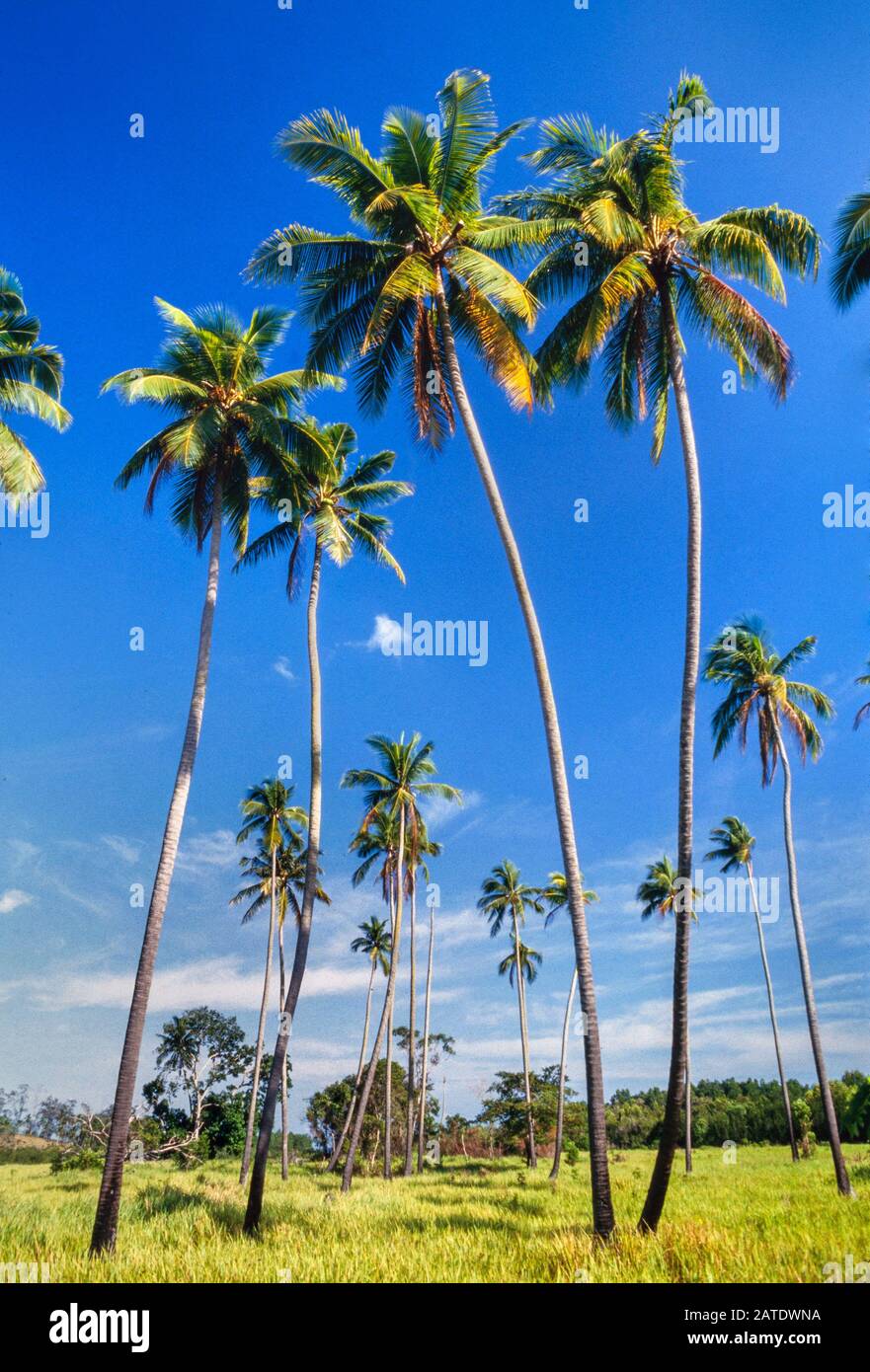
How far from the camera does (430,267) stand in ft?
51.3

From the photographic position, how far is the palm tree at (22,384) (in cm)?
2056

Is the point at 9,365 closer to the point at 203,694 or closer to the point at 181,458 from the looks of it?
the point at 181,458

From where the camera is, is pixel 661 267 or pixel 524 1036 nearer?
pixel 661 267

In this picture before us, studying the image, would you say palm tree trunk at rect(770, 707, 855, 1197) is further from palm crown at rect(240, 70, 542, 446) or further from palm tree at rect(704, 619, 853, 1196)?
palm crown at rect(240, 70, 542, 446)

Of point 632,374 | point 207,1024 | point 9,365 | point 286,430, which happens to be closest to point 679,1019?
point 632,374

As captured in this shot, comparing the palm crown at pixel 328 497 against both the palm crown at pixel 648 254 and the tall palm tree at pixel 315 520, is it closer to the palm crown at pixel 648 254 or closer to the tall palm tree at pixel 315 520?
the tall palm tree at pixel 315 520

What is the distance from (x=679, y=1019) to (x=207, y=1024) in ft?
176

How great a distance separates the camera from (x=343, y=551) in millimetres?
21453

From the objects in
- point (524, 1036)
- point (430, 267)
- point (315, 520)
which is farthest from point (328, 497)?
point (524, 1036)

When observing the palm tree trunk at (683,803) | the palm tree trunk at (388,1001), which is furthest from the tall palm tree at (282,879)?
the palm tree trunk at (683,803)

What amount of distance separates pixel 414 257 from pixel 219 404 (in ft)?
18.7

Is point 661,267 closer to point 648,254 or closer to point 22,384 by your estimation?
point 648,254

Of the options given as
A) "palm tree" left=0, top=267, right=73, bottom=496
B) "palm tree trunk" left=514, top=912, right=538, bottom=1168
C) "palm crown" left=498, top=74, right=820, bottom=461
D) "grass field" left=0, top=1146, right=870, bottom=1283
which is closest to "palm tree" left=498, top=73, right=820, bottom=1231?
"palm crown" left=498, top=74, right=820, bottom=461

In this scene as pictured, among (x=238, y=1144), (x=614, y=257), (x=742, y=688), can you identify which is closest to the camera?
(x=614, y=257)
